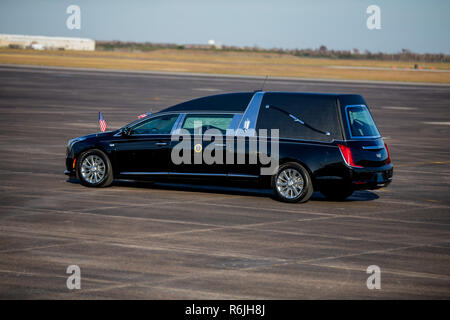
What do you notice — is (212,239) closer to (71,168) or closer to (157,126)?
(157,126)

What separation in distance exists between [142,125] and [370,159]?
4196 mm

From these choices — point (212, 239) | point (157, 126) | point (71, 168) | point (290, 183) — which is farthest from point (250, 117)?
point (212, 239)

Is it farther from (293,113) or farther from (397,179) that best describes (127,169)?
(397,179)

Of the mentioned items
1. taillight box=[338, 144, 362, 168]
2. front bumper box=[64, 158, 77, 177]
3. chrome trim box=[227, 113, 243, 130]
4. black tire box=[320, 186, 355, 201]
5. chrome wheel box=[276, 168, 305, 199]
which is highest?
chrome trim box=[227, 113, 243, 130]

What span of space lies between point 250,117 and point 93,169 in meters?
3.12

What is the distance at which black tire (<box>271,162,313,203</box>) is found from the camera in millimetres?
12670

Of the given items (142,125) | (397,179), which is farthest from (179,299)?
(397,179)

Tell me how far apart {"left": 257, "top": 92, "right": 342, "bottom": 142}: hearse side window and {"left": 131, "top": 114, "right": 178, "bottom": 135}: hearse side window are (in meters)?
1.66

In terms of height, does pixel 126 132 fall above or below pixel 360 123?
below

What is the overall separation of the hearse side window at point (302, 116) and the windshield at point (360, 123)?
0.78 feet

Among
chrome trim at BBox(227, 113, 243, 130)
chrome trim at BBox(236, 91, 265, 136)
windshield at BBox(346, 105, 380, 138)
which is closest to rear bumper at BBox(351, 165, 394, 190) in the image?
windshield at BBox(346, 105, 380, 138)

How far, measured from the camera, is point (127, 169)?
1385cm

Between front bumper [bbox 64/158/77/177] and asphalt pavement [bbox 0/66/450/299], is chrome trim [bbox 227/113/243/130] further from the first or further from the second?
front bumper [bbox 64/158/77/177]

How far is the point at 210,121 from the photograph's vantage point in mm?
13398
